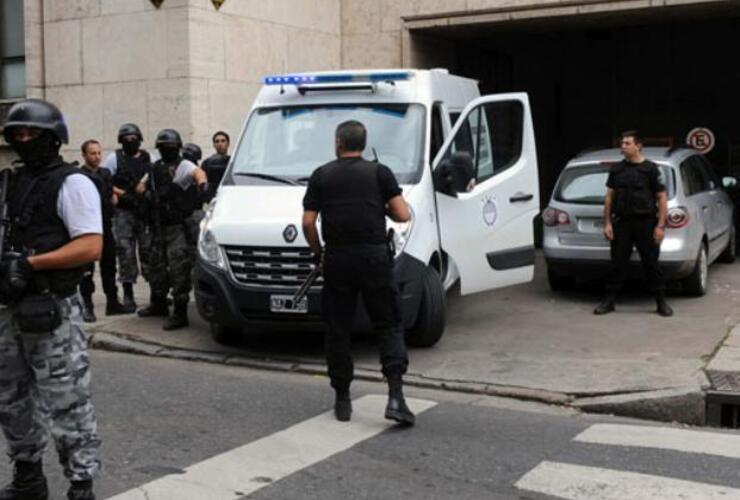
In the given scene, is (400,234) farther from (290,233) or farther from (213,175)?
(213,175)

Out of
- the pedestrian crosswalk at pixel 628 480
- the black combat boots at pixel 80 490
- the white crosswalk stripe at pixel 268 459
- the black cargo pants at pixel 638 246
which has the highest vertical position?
the black cargo pants at pixel 638 246

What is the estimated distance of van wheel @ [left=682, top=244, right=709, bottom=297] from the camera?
1023cm

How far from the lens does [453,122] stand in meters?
8.95

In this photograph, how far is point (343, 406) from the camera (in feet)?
20.1

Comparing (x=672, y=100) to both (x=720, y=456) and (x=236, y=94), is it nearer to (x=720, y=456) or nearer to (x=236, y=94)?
(x=236, y=94)

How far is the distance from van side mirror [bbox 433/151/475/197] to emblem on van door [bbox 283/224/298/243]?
54.9 inches

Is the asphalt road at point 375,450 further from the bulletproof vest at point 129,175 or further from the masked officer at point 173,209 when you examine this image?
the bulletproof vest at point 129,175

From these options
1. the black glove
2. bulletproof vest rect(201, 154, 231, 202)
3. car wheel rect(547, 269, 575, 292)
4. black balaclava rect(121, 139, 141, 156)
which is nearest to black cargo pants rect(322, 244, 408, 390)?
the black glove

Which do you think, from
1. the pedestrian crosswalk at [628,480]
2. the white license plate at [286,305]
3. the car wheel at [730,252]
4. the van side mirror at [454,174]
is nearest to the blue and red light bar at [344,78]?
the van side mirror at [454,174]

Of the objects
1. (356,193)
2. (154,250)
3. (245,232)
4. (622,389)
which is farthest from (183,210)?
(622,389)

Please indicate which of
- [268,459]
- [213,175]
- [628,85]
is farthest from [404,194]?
[628,85]

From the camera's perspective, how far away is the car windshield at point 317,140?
323 inches

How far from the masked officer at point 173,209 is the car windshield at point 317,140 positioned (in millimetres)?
578

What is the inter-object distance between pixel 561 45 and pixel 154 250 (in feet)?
49.7
